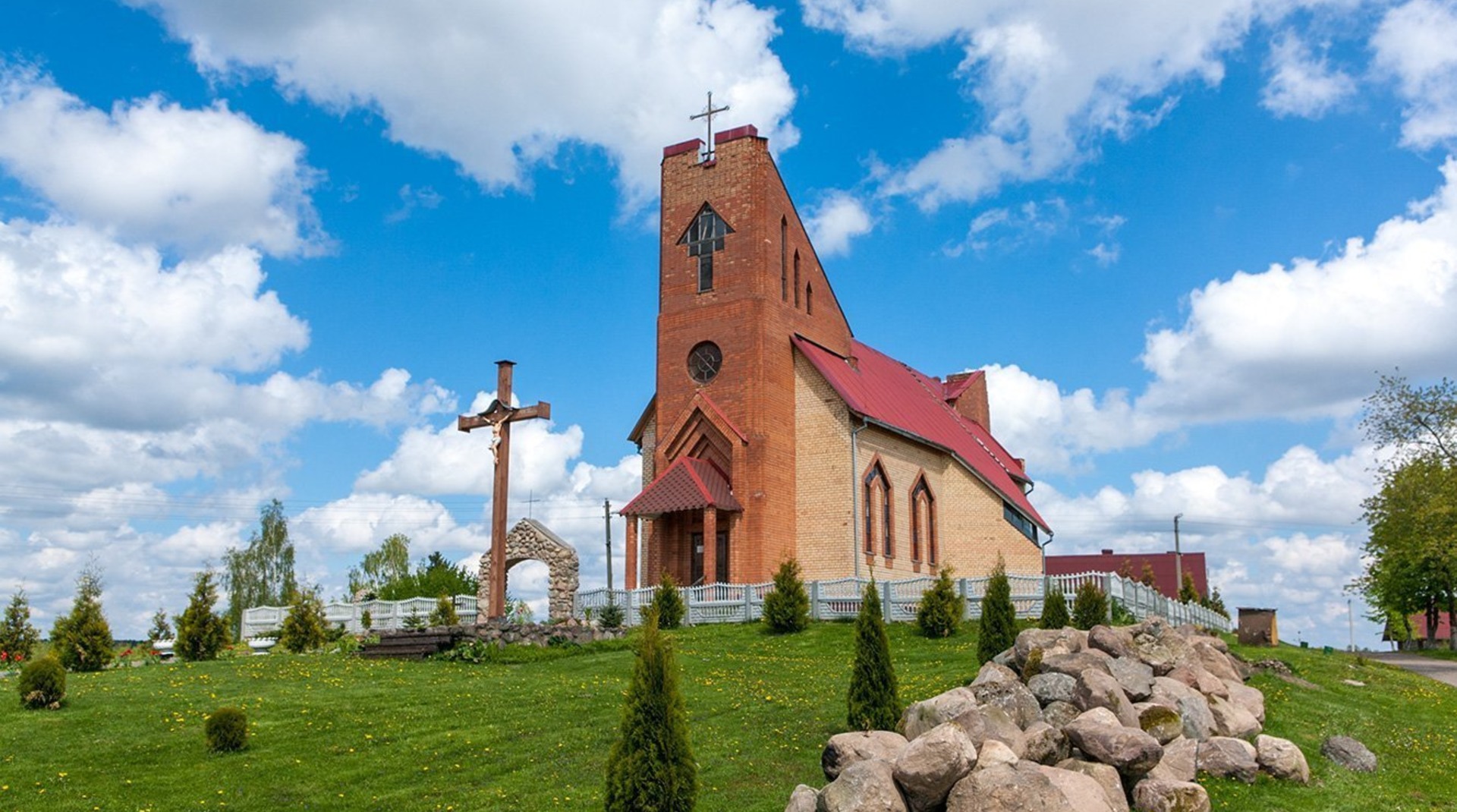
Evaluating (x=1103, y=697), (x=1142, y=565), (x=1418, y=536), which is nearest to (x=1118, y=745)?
(x=1103, y=697)

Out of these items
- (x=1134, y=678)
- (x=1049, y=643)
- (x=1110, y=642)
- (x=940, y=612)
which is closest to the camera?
(x=1134, y=678)

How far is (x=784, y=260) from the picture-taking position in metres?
32.8

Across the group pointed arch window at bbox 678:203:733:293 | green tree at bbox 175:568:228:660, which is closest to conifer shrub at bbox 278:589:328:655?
green tree at bbox 175:568:228:660

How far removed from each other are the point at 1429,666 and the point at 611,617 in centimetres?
2284

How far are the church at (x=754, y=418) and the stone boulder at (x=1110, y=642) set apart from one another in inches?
556

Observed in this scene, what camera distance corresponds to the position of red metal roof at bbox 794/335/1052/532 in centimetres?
3247

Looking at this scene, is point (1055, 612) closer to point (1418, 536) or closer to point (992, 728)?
point (992, 728)

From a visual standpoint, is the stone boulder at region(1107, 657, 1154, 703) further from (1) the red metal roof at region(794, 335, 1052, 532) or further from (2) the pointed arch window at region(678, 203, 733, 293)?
(2) the pointed arch window at region(678, 203, 733, 293)

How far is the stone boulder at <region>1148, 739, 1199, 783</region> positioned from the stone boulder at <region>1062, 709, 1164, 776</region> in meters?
0.26

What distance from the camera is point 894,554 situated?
33219mm

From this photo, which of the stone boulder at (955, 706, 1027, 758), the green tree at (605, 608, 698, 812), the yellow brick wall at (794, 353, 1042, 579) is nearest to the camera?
the green tree at (605, 608, 698, 812)

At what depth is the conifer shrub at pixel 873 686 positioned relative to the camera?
1302cm

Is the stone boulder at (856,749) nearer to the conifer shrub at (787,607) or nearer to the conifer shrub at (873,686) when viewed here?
the conifer shrub at (873,686)

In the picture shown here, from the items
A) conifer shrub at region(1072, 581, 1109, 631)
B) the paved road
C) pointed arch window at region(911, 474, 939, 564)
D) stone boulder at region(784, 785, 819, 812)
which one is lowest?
the paved road
